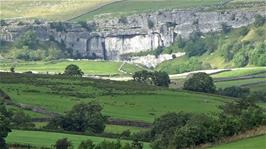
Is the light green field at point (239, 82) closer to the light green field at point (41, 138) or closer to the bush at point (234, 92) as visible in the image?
the bush at point (234, 92)

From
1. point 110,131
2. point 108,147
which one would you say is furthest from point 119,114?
point 108,147

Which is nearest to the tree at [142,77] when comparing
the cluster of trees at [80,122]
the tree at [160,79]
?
the tree at [160,79]

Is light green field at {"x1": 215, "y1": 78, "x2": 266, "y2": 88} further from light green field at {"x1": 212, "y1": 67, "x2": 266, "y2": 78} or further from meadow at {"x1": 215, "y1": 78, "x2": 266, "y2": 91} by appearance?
light green field at {"x1": 212, "y1": 67, "x2": 266, "y2": 78}

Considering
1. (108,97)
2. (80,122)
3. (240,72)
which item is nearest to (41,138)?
(80,122)

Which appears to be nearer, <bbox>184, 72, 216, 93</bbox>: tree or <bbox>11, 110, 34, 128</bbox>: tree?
<bbox>11, 110, 34, 128</bbox>: tree

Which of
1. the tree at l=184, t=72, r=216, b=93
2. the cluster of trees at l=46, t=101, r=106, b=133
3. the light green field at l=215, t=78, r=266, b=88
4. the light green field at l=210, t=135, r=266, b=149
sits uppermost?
the light green field at l=210, t=135, r=266, b=149

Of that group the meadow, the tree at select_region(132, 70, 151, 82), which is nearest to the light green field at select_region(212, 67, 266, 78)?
the meadow

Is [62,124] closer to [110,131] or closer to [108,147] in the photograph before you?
[110,131]
